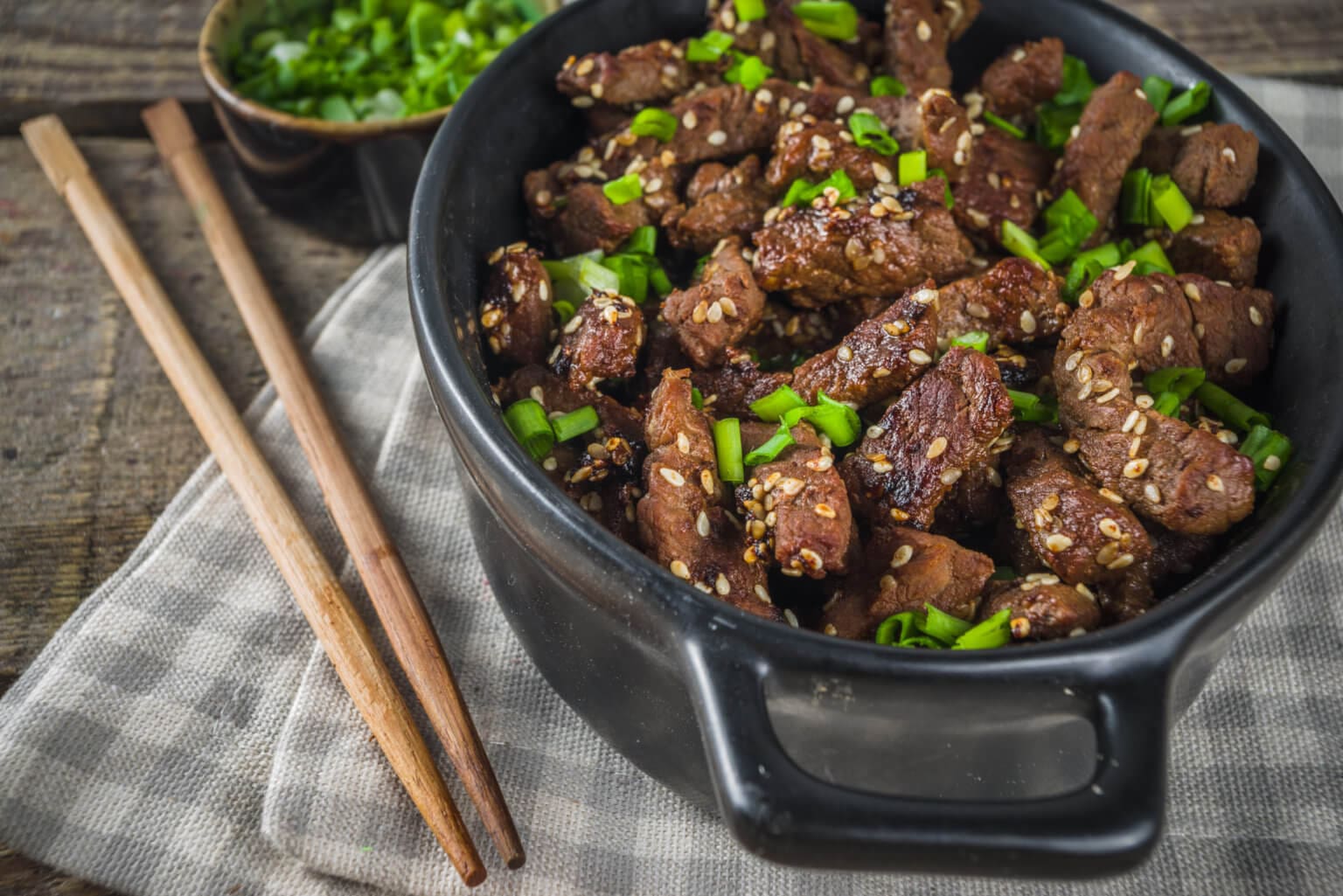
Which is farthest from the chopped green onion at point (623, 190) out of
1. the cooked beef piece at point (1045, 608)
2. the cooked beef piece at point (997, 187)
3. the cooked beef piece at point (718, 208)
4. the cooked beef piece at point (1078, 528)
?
the cooked beef piece at point (1045, 608)

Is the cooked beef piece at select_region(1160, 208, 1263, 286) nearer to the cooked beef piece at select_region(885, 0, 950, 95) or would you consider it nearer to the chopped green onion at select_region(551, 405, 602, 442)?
the cooked beef piece at select_region(885, 0, 950, 95)

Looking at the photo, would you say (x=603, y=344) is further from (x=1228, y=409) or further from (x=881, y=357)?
(x=1228, y=409)

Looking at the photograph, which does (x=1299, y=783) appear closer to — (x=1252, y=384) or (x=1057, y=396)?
(x=1252, y=384)

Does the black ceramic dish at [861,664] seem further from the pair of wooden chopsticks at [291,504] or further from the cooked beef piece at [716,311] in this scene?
the cooked beef piece at [716,311]

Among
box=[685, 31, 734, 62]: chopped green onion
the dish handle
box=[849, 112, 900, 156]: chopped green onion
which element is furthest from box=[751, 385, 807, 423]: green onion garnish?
box=[685, 31, 734, 62]: chopped green onion

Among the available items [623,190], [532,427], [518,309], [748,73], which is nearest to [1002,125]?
[748,73]
